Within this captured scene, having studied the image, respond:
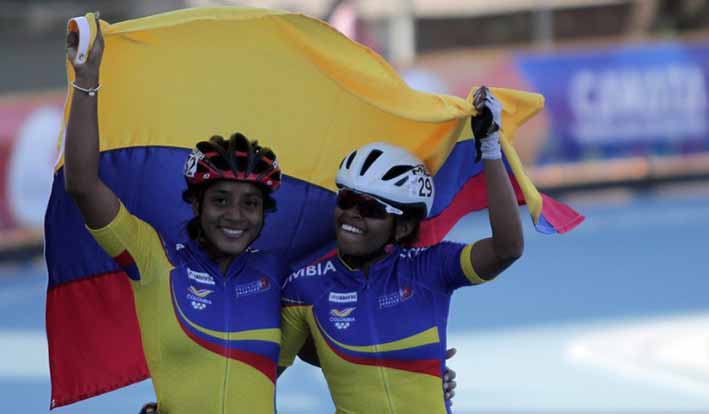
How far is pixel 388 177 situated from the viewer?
4930 mm

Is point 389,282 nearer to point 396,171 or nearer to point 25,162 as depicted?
point 396,171

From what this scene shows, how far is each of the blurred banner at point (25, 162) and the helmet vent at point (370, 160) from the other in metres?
9.63

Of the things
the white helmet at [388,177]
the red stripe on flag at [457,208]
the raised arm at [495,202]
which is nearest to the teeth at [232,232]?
the white helmet at [388,177]

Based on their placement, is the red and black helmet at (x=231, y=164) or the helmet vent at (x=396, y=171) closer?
the red and black helmet at (x=231, y=164)

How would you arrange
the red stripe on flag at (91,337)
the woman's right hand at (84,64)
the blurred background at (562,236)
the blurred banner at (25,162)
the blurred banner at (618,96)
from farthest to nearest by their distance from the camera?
the blurred banner at (618,96), the blurred banner at (25,162), the blurred background at (562,236), the red stripe on flag at (91,337), the woman's right hand at (84,64)

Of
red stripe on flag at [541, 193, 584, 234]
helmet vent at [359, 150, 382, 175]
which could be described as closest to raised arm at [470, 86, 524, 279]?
helmet vent at [359, 150, 382, 175]

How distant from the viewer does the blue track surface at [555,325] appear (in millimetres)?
9203

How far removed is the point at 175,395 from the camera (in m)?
4.77

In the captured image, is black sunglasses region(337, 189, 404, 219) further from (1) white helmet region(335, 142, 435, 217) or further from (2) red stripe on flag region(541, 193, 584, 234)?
(2) red stripe on flag region(541, 193, 584, 234)

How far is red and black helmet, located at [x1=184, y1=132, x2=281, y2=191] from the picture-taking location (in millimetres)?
4805

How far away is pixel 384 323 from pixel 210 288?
67cm

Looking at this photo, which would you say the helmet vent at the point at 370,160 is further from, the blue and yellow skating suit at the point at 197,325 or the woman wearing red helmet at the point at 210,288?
the blue and yellow skating suit at the point at 197,325

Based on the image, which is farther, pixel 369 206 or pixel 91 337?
pixel 91 337

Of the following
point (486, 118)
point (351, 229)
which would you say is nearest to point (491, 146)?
point (486, 118)
